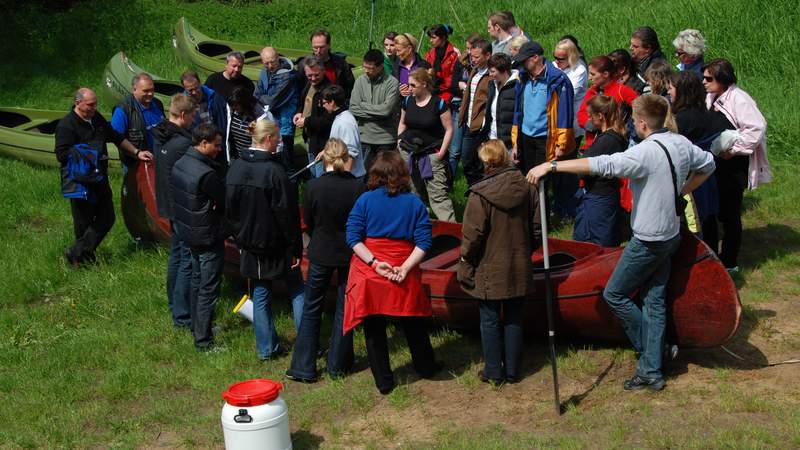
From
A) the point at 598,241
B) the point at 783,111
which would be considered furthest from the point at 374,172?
the point at 783,111

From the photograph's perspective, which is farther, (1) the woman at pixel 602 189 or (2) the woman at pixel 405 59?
(2) the woman at pixel 405 59

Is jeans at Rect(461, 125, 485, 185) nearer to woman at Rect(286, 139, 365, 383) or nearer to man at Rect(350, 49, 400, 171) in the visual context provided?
man at Rect(350, 49, 400, 171)

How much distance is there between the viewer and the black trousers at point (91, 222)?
9500mm

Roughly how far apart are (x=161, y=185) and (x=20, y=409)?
222 centimetres

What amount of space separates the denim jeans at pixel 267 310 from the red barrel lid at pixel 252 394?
57.8 inches

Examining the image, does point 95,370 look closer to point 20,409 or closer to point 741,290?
point 20,409

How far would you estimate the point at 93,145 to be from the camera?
362 inches

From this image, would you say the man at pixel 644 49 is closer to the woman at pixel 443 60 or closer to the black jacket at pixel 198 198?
the woman at pixel 443 60

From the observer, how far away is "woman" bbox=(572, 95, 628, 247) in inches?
283

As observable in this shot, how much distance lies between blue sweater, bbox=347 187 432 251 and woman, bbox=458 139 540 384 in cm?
29

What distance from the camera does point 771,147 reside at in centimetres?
1145

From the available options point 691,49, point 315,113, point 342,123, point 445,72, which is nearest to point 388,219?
point 342,123

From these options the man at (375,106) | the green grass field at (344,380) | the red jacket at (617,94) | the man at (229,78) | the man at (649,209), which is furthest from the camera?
the man at (229,78)

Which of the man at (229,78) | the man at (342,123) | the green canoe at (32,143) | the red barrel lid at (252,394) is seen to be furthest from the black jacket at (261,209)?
the green canoe at (32,143)
